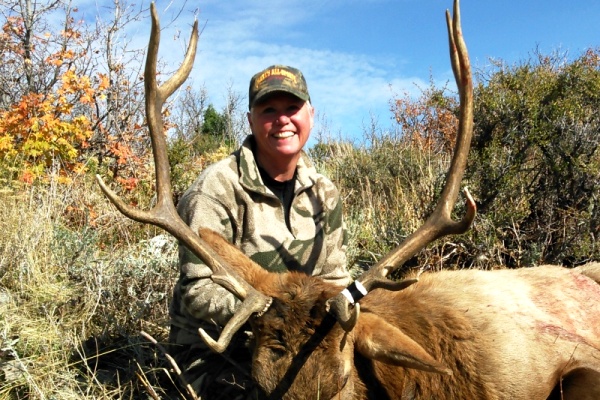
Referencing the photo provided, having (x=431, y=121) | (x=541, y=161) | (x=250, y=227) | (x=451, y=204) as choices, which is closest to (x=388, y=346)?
(x=451, y=204)

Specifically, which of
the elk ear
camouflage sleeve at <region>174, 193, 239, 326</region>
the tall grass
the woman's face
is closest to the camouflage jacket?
camouflage sleeve at <region>174, 193, 239, 326</region>

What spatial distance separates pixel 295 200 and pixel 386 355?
5.62 feet

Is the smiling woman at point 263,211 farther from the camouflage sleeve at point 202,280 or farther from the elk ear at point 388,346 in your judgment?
the elk ear at point 388,346

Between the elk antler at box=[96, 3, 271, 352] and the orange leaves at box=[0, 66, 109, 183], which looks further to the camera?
the orange leaves at box=[0, 66, 109, 183]

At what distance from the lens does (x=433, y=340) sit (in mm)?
3289

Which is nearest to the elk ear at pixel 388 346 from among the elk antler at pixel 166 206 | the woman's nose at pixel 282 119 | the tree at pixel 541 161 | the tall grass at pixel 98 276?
the elk antler at pixel 166 206

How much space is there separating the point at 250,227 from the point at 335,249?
74 centimetres

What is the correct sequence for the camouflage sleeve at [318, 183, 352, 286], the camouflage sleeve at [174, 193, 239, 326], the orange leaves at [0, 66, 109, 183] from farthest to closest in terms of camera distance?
1. the orange leaves at [0, 66, 109, 183]
2. the camouflage sleeve at [318, 183, 352, 286]
3. the camouflage sleeve at [174, 193, 239, 326]

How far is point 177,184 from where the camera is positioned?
322 inches

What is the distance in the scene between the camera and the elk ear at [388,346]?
8.95 feet

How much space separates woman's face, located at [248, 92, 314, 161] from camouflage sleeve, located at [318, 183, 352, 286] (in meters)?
0.58

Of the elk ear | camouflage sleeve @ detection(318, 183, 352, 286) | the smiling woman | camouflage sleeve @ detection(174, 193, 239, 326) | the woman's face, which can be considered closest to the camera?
the elk ear

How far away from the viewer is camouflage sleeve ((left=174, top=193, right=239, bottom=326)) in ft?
11.7

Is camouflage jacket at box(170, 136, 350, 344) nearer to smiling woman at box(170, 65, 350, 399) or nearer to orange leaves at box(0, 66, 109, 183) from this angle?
smiling woman at box(170, 65, 350, 399)
